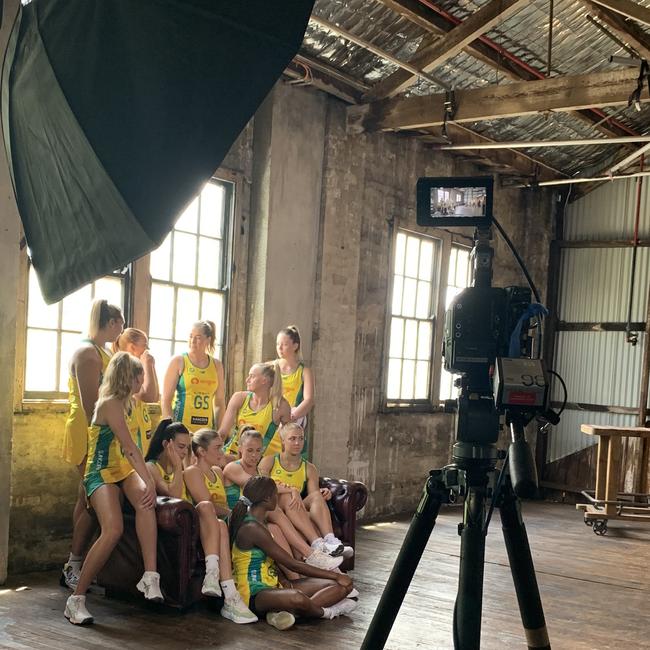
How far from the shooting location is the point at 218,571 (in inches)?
167

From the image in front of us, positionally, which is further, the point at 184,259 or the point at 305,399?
the point at 305,399

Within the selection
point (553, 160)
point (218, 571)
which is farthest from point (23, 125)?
point (553, 160)

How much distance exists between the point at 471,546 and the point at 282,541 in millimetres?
2647

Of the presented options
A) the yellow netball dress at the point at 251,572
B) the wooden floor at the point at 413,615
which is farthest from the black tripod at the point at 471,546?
the yellow netball dress at the point at 251,572

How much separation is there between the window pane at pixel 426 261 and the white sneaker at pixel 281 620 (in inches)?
184

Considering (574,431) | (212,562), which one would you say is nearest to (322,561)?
(212,562)

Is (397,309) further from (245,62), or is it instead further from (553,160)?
(245,62)

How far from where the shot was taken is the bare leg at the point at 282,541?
445 centimetres

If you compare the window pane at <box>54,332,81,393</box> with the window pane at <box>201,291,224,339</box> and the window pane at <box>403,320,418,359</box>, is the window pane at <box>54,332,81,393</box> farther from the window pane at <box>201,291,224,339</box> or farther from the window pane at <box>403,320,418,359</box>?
the window pane at <box>403,320,418,359</box>

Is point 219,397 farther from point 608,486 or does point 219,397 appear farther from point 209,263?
point 608,486

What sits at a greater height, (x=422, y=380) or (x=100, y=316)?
(x=100, y=316)

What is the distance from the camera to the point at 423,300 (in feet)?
27.3

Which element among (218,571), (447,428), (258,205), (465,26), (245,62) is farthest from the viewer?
(447,428)

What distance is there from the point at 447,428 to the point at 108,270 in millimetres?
8022
